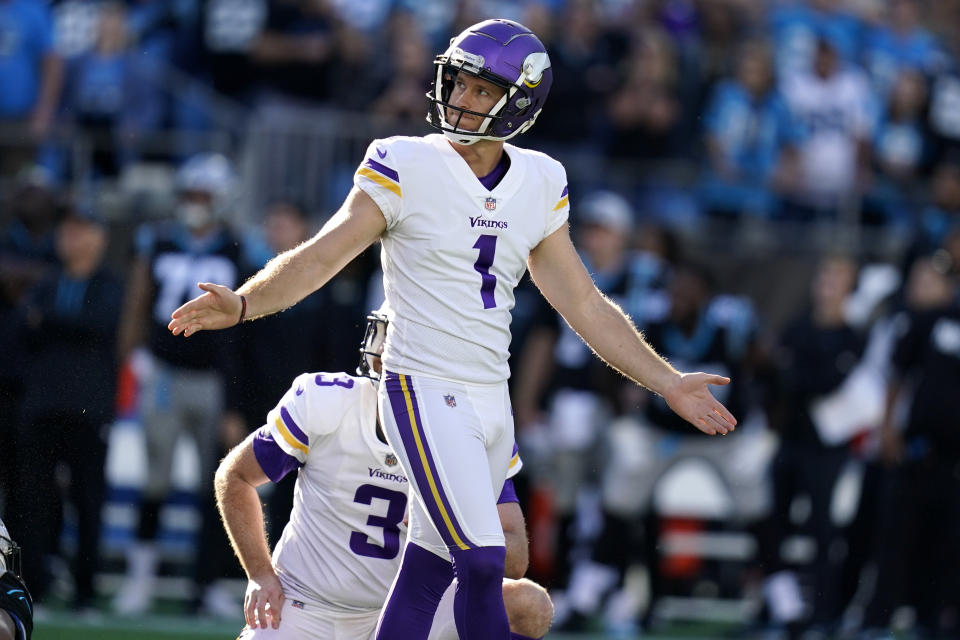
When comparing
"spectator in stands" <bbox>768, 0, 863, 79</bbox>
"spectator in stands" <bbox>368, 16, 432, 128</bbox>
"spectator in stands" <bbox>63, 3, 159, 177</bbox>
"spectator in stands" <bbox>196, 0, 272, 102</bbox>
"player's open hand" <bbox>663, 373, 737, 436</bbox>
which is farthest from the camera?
"spectator in stands" <bbox>768, 0, 863, 79</bbox>

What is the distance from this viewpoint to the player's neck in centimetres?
483

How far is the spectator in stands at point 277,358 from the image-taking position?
8508mm

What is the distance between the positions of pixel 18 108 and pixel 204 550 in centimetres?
378

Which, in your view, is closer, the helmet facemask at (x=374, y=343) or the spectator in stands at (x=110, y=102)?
the helmet facemask at (x=374, y=343)

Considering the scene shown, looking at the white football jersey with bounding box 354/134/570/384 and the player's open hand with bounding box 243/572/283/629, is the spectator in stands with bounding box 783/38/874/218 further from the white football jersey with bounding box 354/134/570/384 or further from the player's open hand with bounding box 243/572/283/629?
the player's open hand with bounding box 243/572/283/629

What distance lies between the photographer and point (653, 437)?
9414 mm

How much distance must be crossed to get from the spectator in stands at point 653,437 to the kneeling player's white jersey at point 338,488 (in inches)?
157

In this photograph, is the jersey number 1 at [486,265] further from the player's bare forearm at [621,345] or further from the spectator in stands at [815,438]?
the spectator in stands at [815,438]

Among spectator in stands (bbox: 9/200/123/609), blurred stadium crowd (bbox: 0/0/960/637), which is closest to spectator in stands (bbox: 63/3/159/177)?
blurred stadium crowd (bbox: 0/0/960/637)

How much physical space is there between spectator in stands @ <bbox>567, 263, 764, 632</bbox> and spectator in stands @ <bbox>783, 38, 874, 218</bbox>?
1.81 m

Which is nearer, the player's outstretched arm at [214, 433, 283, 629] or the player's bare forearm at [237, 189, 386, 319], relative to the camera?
the player's bare forearm at [237, 189, 386, 319]

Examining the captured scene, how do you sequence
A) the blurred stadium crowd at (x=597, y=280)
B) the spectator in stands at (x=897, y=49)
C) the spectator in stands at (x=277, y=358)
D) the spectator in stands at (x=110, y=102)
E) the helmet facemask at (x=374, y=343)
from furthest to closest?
1. the spectator in stands at (x=897, y=49)
2. the spectator in stands at (x=110, y=102)
3. the blurred stadium crowd at (x=597, y=280)
4. the spectator in stands at (x=277, y=358)
5. the helmet facemask at (x=374, y=343)

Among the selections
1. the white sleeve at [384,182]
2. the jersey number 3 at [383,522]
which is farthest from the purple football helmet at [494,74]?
the jersey number 3 at [383,522]

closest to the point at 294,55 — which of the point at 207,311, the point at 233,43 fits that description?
the point at 233,43
